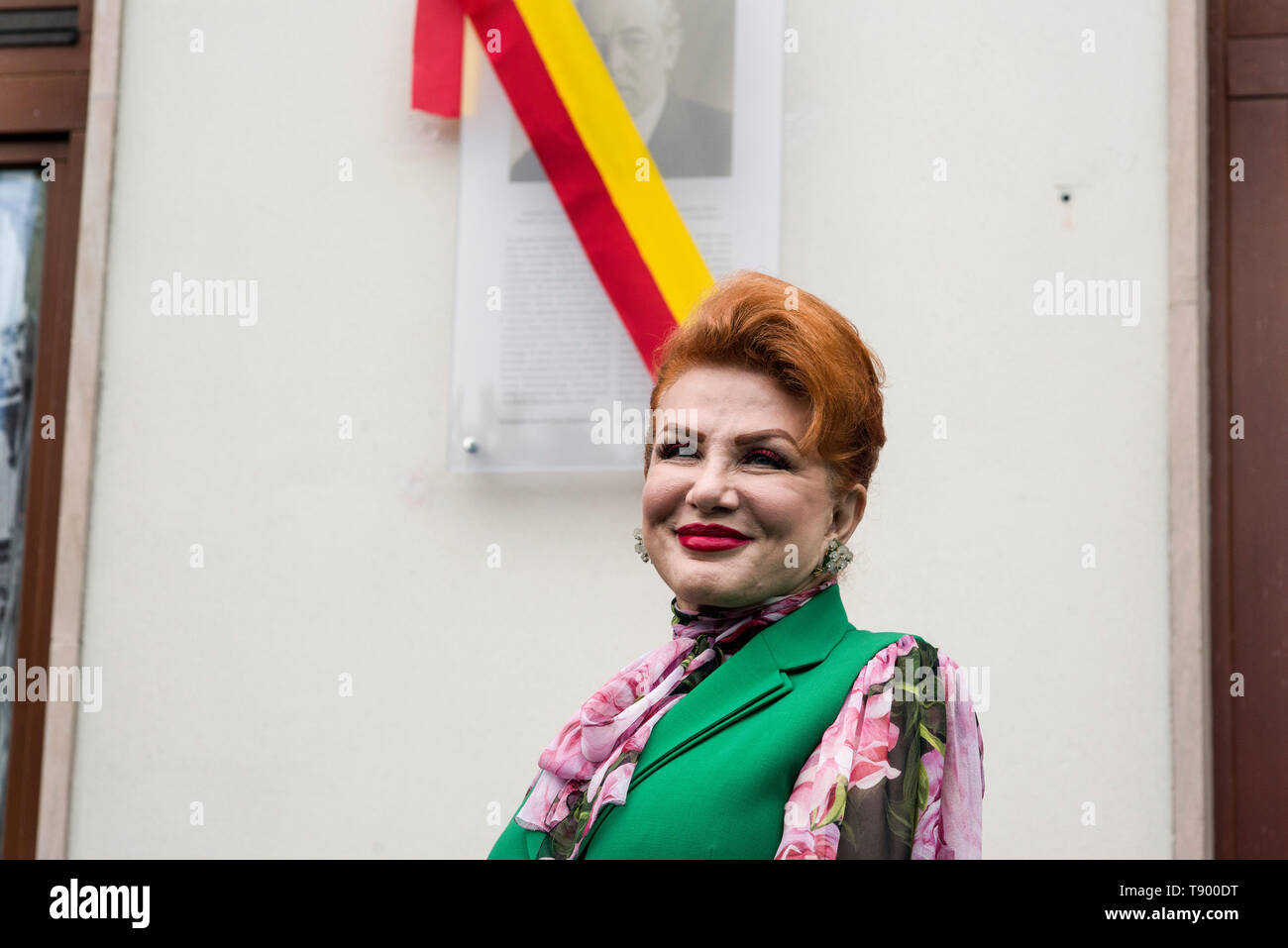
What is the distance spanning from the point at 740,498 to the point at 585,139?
1.75 m

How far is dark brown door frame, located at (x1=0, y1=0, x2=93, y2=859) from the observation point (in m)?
3.19

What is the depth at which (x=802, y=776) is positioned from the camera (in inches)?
48.4

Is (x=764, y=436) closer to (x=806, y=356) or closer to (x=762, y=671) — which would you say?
(x=806, y=356)

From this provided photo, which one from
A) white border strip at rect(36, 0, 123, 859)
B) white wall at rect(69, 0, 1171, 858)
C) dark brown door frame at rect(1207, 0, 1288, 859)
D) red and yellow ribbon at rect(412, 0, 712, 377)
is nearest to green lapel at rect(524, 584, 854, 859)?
white wall at rect(69, 0, 1171, 858)

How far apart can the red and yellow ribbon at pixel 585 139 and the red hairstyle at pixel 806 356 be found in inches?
53.6

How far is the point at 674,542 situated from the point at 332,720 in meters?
1.76

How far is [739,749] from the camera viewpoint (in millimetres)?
1261

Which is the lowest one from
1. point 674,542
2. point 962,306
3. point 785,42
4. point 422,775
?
point 422,775

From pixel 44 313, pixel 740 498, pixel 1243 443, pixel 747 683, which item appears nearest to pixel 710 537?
pixel 740 498

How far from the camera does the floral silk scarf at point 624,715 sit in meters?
1.36

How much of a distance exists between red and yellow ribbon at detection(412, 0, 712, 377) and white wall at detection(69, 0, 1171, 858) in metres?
0.14
